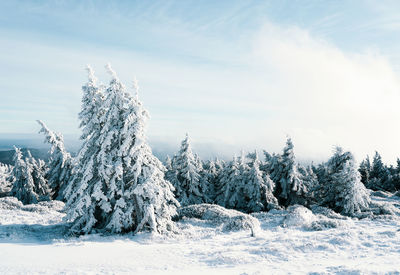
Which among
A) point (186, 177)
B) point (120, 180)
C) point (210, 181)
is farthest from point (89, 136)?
point (210, 181)

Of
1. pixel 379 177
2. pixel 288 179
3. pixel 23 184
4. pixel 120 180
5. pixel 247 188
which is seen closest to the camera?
pixel 120 180

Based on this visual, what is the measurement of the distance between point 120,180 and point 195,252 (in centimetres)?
723

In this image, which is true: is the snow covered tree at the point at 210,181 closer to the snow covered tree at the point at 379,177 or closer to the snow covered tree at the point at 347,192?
the snow covered tree at the point at 347,192

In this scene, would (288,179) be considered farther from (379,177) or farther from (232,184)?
(379,177)

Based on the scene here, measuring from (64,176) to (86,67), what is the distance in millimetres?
23034

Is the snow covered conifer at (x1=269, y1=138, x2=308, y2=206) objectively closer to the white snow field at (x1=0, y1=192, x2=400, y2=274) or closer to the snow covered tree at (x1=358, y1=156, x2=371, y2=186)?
the white snow field at (x1=0, y1=192, x2=400, y2=274)

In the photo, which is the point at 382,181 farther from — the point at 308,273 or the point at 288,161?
the point at 308,273

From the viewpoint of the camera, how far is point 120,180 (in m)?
17.2

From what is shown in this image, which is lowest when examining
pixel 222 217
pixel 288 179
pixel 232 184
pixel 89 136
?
pixel 222 217

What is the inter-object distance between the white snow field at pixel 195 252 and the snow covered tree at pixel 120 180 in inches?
49.1

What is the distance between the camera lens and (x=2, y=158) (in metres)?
184

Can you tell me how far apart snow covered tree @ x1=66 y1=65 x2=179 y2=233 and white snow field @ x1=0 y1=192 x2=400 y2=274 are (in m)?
1.25

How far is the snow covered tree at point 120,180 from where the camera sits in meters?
16.3

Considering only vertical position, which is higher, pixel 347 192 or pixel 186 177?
pixel 347 192
